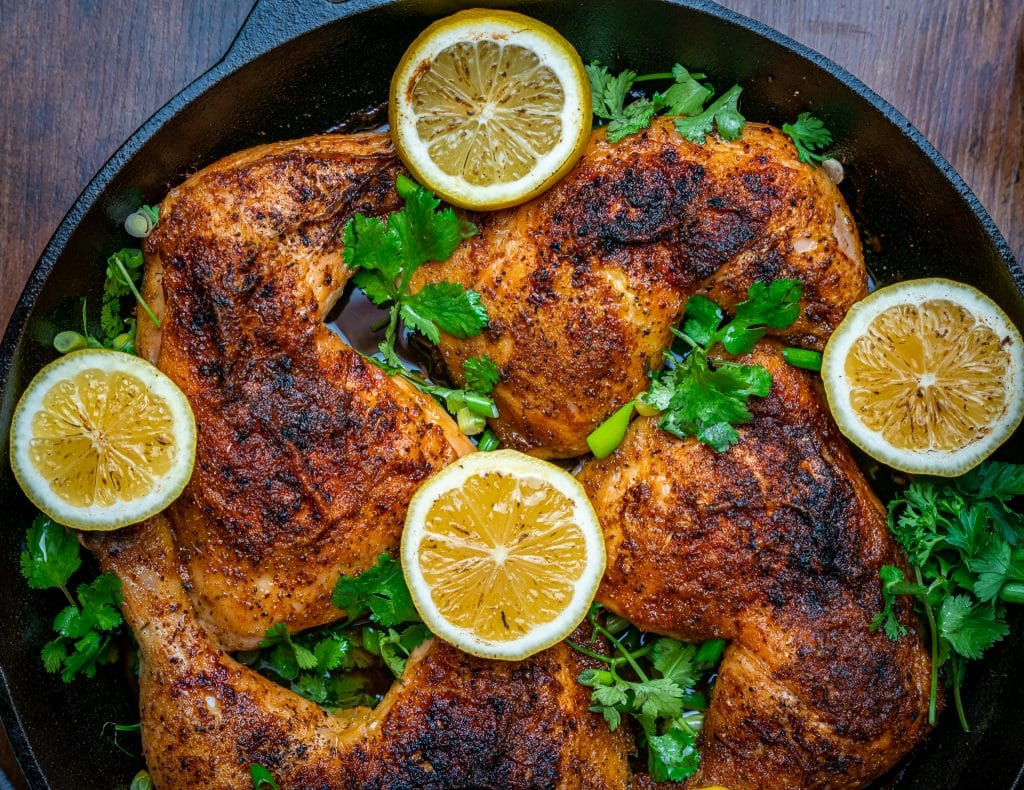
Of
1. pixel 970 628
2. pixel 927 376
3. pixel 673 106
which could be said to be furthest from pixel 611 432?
pixel 970 628

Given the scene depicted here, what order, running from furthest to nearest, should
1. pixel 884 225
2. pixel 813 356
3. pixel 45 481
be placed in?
1. pixel 884 225
2. pixel 813 356
3. pixel 45 481

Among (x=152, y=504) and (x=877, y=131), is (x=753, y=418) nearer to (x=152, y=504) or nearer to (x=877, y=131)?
(x=877, y=131)

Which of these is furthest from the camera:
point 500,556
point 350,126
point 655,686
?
point 350,126

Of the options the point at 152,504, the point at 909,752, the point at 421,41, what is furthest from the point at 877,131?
the point at 152,504

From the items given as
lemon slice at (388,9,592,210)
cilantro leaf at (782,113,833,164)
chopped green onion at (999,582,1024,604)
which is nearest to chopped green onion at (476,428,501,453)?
lemon slice at (388,9,592,210)

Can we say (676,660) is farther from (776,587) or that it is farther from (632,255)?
(632,255)
